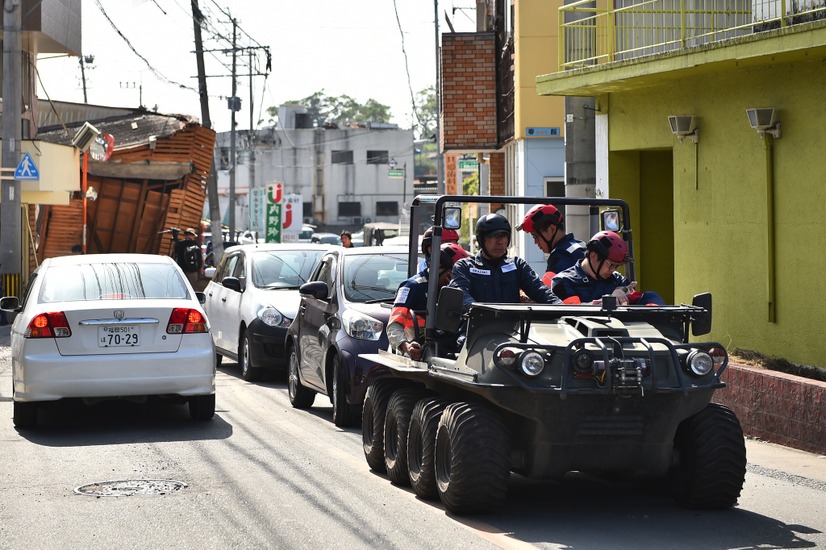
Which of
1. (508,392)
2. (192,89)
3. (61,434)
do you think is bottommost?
(61,434)

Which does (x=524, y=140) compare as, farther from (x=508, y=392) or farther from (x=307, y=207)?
(x=307, y=207)

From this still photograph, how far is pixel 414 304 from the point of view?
962 centimetres

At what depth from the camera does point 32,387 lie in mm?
11562

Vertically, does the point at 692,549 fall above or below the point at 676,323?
below

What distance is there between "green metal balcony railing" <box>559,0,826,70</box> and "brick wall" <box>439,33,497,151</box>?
10846 millimetres

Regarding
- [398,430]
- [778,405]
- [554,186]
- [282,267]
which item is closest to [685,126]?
[778,405]

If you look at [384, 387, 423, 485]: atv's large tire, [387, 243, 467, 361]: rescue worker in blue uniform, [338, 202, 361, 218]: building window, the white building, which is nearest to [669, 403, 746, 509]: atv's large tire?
[384, 387, 423, 485]: atv's large tire

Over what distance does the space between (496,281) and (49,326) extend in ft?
Result: 15.1

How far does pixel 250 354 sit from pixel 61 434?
15.1 feet

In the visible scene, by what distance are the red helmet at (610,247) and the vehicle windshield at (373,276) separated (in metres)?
4.49

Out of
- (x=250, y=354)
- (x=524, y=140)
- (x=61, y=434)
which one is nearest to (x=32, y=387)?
(x=61, y=434)

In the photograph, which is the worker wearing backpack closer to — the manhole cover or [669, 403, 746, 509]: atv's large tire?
the manhole cover

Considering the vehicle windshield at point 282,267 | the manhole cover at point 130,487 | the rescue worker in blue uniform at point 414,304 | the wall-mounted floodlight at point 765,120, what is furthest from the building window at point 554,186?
the manhole cover at point 130,487

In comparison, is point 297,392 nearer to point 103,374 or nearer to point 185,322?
point 185,322
